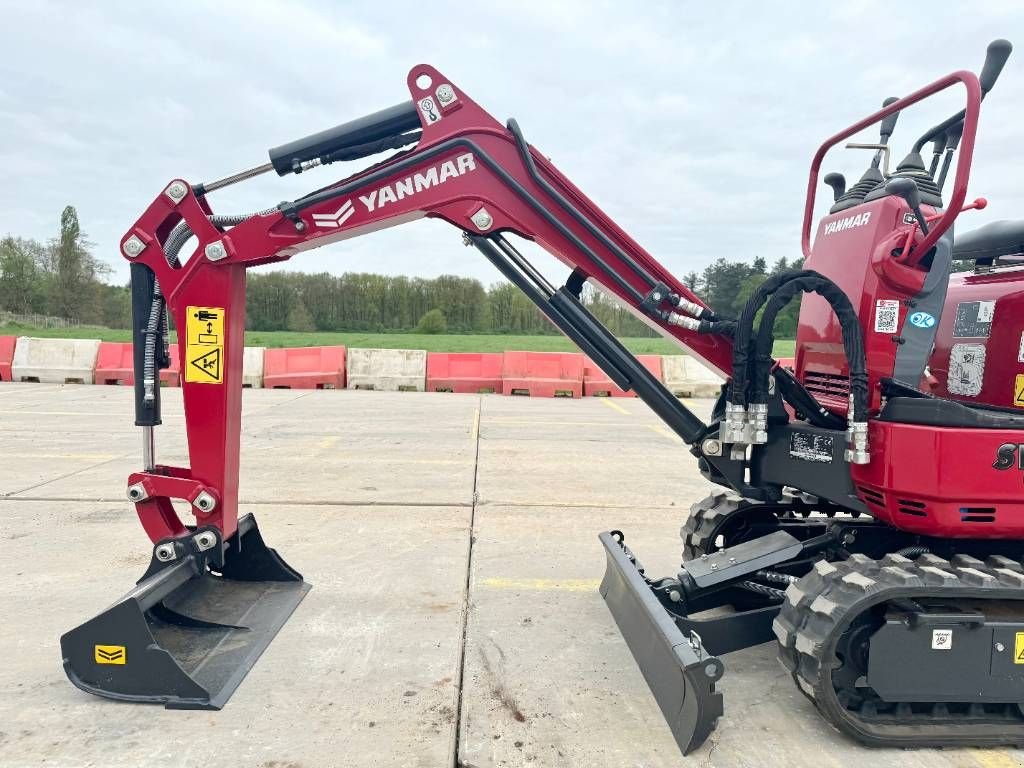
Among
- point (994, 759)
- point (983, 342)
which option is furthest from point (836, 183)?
point (994, 759)

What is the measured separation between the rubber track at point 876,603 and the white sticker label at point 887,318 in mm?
1079

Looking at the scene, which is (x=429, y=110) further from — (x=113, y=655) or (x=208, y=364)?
(x=113, y=655)

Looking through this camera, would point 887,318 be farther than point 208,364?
No

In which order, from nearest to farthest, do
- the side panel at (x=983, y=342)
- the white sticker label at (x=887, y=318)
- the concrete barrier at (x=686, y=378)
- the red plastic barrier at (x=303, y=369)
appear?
the white sticker label at (x=887, y=318), the side panel at (x=983, y=342), the red plastic barrier at (x=303, y=369), the concrete barrier at (x=686, y=378)

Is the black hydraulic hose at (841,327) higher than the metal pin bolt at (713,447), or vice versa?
the black hydraulic hose at (841,327)

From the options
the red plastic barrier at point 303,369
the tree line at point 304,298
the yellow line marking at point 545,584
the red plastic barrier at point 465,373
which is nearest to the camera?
the yellow line marking at point 545,584

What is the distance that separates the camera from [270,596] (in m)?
4.70

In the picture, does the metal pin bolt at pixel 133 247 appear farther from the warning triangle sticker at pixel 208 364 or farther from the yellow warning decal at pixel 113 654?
the yellow warning decal at pixel 113 654

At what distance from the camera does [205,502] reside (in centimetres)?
396

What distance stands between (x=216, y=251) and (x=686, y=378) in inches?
631

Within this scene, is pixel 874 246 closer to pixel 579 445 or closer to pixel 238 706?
pixel 238 706

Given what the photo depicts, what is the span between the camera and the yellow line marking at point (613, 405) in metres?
15.2

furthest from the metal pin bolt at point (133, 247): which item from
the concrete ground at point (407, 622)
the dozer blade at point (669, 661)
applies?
the dozer blade at point (669, 661)

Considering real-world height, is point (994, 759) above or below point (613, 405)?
below
